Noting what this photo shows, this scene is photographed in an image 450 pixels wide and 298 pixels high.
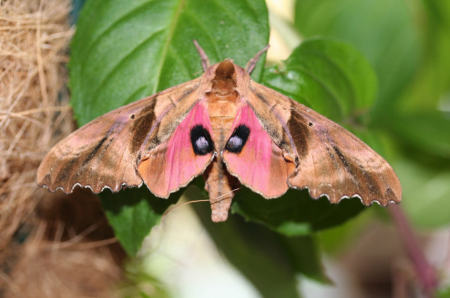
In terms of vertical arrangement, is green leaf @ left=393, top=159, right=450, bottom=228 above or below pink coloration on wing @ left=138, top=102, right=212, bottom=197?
below

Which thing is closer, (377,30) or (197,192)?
(197,192)

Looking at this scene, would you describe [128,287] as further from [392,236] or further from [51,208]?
[392,236]

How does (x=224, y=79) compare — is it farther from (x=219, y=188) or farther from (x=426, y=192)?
(x=426, y=192)

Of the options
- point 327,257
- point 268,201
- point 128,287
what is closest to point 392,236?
point 327,257

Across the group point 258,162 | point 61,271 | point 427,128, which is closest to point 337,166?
point 258,162

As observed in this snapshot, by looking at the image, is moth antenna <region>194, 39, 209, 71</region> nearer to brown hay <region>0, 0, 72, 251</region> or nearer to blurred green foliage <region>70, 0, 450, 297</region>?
blurred green foliage <region>70, 0, 450, 297</region>

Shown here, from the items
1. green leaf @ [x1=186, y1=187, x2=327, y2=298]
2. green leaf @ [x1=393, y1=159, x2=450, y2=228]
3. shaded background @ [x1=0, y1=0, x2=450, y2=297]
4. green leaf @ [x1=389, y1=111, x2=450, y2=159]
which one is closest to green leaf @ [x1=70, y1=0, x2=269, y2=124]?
shaded background @ [x1=0, y1=0, x2=450, y2=297]
